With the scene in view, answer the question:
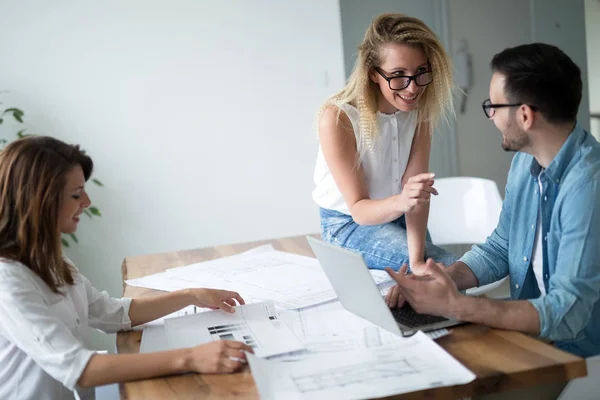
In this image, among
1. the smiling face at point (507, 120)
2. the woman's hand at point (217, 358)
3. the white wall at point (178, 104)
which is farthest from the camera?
the white wall at point (178, 104)

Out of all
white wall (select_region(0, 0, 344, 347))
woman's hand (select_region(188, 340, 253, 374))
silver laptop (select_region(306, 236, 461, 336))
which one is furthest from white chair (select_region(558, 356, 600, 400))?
white wall (select_region(0, 0, 344, 347))

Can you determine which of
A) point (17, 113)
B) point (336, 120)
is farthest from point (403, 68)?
point (17, 113)

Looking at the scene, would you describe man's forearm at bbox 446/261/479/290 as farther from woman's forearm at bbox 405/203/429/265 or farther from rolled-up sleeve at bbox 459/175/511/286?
woman's forearm at bbox 405/203/429/265

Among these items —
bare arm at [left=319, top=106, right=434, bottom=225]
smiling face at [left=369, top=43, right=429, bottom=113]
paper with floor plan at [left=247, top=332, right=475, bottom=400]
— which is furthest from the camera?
bare arm at [left=319, top=106, right=434, bottom=225]

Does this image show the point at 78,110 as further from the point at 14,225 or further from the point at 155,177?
the point at 14,225

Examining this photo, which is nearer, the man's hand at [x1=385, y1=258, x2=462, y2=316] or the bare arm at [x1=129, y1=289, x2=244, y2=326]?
the man's hand at [x1=385, y1=258, x2=462, y2=316]

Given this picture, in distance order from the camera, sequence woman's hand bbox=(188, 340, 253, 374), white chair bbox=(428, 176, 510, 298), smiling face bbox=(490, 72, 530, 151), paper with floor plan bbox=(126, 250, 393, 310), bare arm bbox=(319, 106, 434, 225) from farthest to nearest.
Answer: white chair bbox=(428, 176, 510, 298), bare arm bbox=(319, 106, 434, 225), paper with floor plan bbox=(126, 250, 393, 310), smiling face bbox=(490, 72, 530, 151), woman's hand bbox=(188, 340, 253, 374)

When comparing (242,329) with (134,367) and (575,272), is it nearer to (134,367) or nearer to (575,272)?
(134,367)

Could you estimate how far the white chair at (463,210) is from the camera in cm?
253

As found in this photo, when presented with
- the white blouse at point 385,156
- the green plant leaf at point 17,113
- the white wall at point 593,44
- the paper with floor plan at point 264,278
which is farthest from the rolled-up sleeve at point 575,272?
the white wall at point 593,44

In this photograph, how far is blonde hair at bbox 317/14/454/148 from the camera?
1992mm

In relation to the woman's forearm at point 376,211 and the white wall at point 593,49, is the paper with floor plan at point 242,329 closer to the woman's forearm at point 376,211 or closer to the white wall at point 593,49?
the woman's forearm at point 376,211

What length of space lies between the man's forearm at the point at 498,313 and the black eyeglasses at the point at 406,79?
83cm

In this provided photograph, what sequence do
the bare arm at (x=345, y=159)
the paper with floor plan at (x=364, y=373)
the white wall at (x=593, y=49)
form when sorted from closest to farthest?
1. the paper with floor plan at (x=364, y=373)
2. the bare arm at (x=345, y=159)
3. the white wall at (x=593, y=49)
